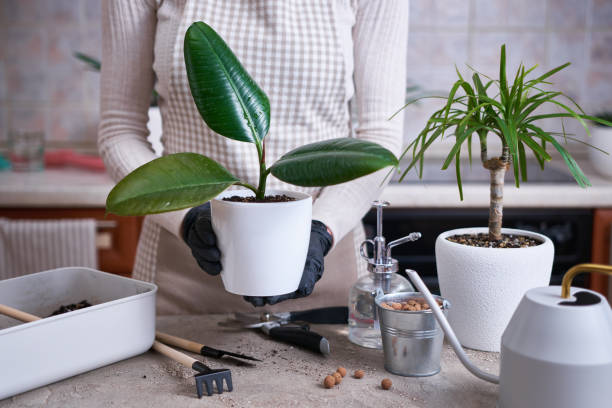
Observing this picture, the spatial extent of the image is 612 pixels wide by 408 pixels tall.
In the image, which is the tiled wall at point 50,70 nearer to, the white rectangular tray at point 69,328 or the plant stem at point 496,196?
the white rectangular tray at point 69,328

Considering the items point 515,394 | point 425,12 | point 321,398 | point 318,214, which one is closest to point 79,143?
point 425,12

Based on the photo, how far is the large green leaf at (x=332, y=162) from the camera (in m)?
0.65

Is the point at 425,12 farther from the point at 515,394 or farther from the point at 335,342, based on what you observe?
the point at 515,394

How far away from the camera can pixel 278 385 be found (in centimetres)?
79

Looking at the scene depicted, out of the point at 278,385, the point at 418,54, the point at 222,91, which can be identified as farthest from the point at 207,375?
the point at 418,54

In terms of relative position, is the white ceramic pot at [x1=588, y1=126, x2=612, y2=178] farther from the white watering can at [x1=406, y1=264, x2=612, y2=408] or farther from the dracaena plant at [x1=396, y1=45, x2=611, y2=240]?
the white watering can at [x1=406, y1=264, x2=612, y2=408]

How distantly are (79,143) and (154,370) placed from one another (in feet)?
6.18

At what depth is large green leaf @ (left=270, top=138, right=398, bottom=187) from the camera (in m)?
0.65

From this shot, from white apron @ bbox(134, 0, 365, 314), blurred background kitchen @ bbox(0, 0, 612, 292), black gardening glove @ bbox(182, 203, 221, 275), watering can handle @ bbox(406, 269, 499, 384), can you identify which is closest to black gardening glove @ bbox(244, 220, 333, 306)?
black gardening glove @ bbox(182, 203, 221, 275)

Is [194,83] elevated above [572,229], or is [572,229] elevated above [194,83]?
[194,83]

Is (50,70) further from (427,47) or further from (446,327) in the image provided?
(446,327)

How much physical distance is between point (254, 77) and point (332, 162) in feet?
2.11

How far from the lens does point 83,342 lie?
79cm

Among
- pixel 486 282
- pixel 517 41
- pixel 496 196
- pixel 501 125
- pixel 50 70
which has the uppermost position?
pixel 517 41
